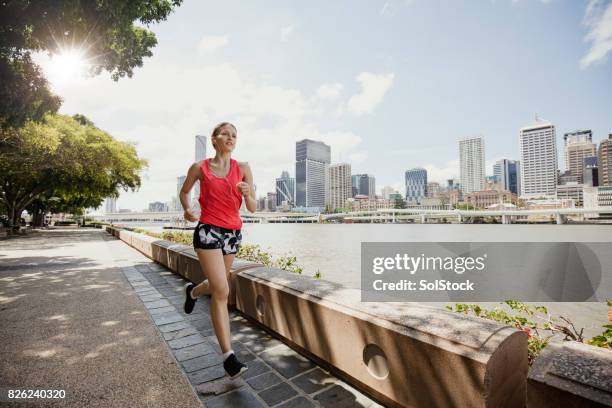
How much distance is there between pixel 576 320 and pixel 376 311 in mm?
7622

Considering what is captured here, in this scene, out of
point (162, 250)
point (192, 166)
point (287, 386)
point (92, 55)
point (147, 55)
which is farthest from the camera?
point (147, 55)

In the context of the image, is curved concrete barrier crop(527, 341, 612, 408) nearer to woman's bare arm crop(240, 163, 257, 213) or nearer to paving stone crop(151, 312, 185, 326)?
→ woman's bare arm crop(240, 163, 257, 213)

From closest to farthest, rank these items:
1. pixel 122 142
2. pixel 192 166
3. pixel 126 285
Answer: pixel 192 166
pixel 126 285
pixel 122 142

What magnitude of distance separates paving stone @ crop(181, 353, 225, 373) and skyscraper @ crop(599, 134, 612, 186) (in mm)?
232126

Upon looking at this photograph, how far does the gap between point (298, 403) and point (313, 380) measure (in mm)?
343

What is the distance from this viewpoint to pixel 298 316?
303 centimetres

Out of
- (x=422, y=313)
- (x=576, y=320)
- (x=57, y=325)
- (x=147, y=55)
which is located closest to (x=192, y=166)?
(x=422, y=313)

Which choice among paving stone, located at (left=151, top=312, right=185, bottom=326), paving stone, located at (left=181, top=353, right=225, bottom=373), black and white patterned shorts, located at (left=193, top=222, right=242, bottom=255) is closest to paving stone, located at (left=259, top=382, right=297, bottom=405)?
paving stone, located at (left=181, top=353, right=225, bottom=373)

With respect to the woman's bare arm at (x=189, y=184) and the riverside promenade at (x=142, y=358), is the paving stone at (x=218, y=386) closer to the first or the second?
the riverside promenade at (x=142, y=358)

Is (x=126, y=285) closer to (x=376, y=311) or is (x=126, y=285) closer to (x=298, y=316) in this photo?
(x=298, y=316)

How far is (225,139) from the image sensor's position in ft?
9.55

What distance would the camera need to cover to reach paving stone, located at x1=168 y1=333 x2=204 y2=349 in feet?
11.2

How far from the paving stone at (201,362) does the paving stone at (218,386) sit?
30 centimetres

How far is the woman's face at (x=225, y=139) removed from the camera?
290cm
